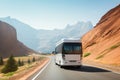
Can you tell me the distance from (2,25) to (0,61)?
245ft

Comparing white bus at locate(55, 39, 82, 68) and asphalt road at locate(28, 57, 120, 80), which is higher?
white bus at locate(55, 39, 82, 68)

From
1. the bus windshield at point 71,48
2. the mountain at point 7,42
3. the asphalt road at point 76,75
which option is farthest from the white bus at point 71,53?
the mountain at point 7,42

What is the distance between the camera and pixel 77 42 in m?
29.4

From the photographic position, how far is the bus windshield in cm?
2875

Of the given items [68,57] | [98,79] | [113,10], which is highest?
[113,10]

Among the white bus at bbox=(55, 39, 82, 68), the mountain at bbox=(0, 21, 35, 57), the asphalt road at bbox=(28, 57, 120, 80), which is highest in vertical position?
the mountain at bbox=(0, 21, 35, 57)

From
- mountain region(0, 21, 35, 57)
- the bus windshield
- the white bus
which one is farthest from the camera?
mountain region(0, 21, 35, 57)

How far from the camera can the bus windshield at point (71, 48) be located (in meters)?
28.8

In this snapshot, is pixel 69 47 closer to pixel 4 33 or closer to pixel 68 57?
pixel 68 57

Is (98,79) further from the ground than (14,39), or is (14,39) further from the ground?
(14,39)

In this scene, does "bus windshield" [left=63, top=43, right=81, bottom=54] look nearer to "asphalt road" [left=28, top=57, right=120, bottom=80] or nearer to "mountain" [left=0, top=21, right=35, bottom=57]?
"asphalt road" [left=28, top=57, right=120, bottom=80]

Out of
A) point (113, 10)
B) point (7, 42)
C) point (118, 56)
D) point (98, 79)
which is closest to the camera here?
point (98, 79)

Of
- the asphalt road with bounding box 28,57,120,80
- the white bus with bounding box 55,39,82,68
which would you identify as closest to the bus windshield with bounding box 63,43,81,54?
the white bus with bounding box 55,39,82,68

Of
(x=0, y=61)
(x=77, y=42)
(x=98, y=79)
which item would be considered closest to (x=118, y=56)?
(x=77, y=42)
